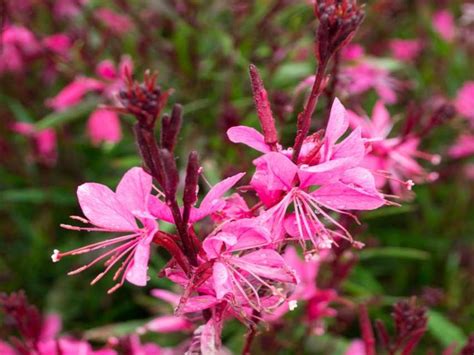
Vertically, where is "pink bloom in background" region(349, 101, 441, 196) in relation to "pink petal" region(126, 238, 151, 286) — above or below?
below

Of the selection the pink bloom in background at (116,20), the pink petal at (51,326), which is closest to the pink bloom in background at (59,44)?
the pink bloom in background at (116,20)

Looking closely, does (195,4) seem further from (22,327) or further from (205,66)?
(22,327)

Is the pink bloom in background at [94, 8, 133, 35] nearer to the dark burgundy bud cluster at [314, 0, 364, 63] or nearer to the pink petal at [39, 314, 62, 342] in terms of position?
the pink petal at [39, 314, 62, 342]

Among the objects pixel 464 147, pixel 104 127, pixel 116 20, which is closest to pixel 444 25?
pixel 464 147

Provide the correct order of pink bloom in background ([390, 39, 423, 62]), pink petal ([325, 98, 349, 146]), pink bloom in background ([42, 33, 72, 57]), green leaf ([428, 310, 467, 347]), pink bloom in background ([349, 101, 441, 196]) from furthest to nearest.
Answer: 1. pink bloom in background ([390, 39, 423, 62])
2. pink bloom in background ([42, 33, 72, 57])
3. green leaf ([428, 310, 467, 347])
4. pink bloom in background ([349, 101, 441, 196])
5. pink petal ([325, 98, 349, 146])

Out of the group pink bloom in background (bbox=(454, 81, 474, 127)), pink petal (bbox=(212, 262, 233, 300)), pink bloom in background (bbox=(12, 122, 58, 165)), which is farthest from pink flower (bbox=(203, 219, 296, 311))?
pink bloom in background (bbox=(454, 81, 474, 127))

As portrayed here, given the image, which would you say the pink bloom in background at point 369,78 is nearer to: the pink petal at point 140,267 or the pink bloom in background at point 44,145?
the pink bloom in background at point 44,145
